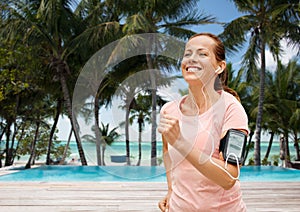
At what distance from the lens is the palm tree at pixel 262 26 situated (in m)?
8.30

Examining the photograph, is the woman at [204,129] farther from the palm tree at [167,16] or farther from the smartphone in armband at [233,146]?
the palm tree at [167,16]

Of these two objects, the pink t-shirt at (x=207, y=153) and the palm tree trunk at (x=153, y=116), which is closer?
the pink t-shirt at (x=207, y=153)

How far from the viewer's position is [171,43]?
2.36ft

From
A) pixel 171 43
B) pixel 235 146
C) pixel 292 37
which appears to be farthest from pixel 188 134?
pixel 292 37

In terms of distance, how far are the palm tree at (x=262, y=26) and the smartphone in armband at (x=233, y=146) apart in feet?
27.2

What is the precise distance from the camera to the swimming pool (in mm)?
808

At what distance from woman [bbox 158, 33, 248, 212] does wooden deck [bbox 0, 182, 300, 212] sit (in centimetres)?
218

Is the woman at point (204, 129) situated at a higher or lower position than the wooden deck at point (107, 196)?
higher

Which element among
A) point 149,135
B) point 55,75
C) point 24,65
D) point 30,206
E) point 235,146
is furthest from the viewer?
point 55,75

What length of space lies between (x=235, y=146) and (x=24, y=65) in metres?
8.46

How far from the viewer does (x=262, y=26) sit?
8508 mm

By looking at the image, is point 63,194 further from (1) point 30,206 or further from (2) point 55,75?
(2) point 55,75

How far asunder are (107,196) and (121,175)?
8.58ft

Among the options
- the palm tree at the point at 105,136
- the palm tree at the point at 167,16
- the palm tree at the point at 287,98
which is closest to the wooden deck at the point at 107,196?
the palm tree at the point at 105,136
